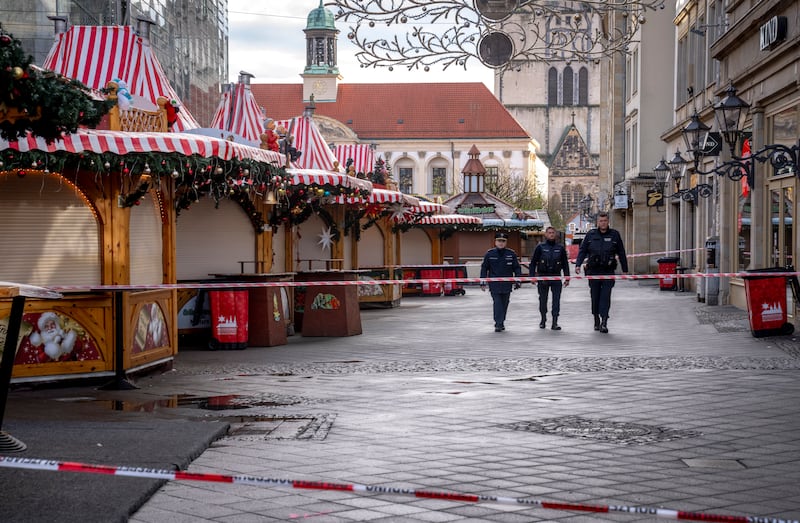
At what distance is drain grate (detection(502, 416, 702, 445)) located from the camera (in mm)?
8391

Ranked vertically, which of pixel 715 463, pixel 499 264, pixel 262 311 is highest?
pixel 499 264

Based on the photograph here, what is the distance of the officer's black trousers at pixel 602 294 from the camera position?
18.5 m

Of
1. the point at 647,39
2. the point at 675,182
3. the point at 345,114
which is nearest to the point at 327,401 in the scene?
the point at 675,182

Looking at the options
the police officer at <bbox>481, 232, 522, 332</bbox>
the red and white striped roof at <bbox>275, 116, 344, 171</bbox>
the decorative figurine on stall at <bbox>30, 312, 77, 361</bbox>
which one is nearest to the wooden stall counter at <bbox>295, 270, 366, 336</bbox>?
the police officer at <bbox>481, 232, 522, 332</bbox>

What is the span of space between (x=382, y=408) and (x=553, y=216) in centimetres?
10761

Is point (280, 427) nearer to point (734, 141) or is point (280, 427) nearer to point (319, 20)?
point (734, 141)

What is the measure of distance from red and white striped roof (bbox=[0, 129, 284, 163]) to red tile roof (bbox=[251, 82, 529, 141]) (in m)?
97.3

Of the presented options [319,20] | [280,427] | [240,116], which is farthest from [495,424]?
[319,20]

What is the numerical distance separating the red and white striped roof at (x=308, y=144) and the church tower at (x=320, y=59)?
83.6 m

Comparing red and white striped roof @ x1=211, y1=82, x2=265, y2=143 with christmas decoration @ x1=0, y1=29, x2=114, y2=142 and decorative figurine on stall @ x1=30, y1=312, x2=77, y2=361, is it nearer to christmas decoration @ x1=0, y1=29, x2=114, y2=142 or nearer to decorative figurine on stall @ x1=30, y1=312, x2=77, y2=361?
decorative figurine on stall @ x1=30, y1=312, x2=77, y2=361

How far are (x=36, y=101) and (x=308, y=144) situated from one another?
20.6 m

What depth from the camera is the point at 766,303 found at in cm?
1616

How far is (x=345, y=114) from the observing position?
112 m

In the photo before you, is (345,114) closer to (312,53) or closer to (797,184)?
(312,53)
